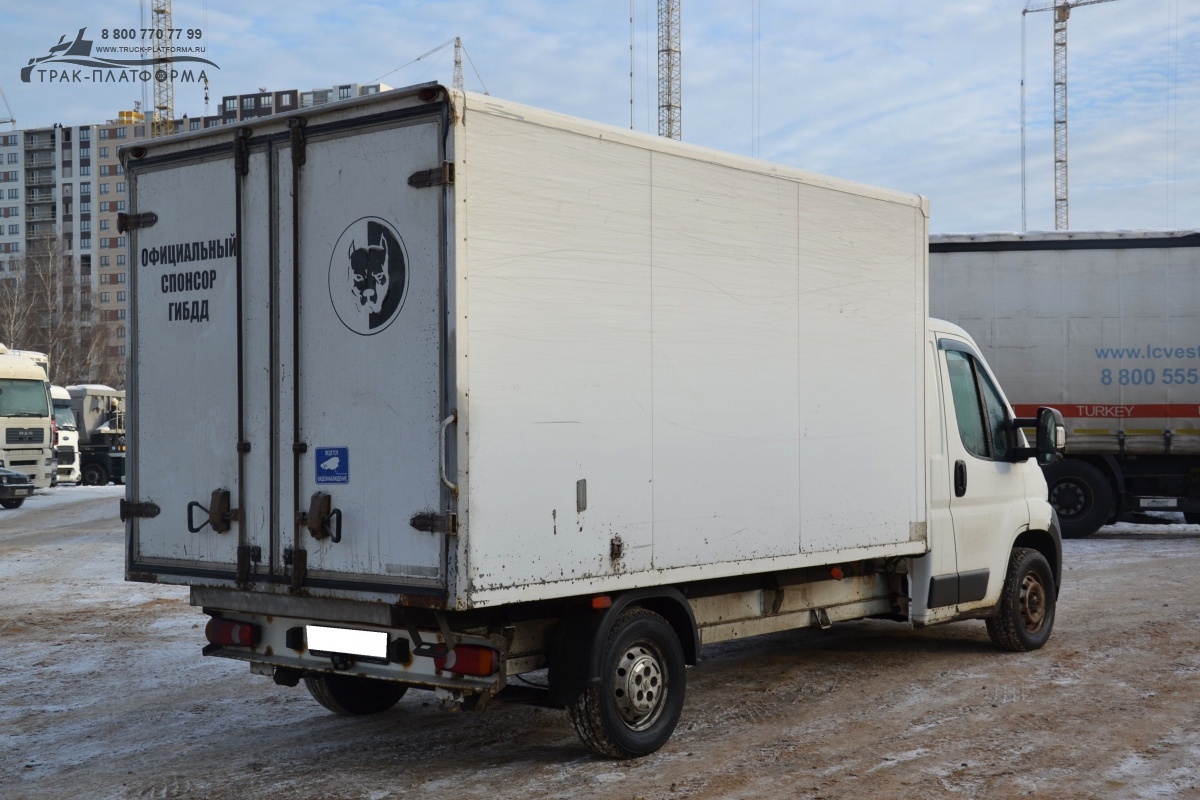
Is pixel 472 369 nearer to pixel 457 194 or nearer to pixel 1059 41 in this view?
pixel 457 194

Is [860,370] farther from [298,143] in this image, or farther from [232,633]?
[232,633]

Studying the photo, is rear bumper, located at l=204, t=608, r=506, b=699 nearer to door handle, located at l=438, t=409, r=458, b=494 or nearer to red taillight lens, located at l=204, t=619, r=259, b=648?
red taillight lens, located at l=204, t=619, r=259, b=648

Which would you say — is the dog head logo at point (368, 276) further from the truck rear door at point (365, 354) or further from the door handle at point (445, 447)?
the door handle at point (445, 447)

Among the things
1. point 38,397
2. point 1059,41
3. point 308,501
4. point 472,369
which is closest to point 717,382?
point 472,369

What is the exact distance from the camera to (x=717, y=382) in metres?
6.46

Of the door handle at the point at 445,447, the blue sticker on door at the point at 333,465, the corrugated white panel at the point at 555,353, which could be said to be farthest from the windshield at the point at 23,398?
the door handle at the point at 445,447

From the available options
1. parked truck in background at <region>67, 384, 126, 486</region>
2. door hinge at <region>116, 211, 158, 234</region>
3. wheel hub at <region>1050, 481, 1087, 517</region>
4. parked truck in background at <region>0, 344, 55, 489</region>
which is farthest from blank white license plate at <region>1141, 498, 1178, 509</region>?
parked truck in background at <region>67, 384, 126, 486</region>

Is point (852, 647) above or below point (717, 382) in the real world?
below

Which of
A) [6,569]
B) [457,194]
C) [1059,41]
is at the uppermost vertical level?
[1059,41]

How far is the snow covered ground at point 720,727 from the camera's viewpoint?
18.7 feet

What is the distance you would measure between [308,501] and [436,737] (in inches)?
65.6

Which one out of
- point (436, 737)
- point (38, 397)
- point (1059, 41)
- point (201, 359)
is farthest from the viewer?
point (1059, 41)

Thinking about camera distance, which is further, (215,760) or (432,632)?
(215,760)

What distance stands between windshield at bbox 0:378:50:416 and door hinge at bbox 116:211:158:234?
833 inches
